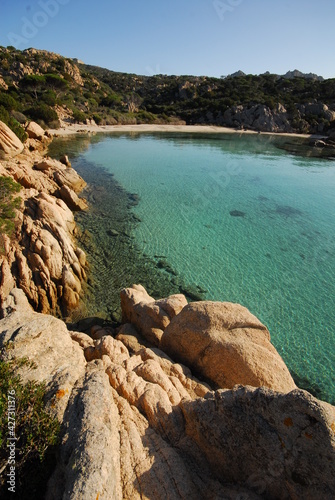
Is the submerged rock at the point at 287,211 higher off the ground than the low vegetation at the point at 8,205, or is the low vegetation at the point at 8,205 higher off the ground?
the low vegetation at the point at 8,205

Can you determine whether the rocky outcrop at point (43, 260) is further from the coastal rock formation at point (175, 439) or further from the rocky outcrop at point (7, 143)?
the rocky outcrop at point (7, 143)

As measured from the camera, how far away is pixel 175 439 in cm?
550

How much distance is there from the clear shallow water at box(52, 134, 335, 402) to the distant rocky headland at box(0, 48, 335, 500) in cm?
449

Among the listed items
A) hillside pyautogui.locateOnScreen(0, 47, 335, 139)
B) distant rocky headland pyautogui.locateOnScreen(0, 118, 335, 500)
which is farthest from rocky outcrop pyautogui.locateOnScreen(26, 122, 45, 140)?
distant rocky headland pyautogui.locateOnScreen(0, 118, 335, 500)

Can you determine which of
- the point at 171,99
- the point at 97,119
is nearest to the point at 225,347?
the point at 97,119

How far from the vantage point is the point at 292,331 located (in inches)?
496

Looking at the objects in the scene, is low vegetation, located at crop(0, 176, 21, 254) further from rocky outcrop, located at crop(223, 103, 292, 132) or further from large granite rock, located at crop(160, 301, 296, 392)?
rocky outcrop, located at crop(223, 103, 292, 132)

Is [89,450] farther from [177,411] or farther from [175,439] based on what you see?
[177,411]

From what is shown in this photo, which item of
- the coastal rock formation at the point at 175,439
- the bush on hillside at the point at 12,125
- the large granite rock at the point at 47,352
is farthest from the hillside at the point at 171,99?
the coastal rock formation at the point at 175,439

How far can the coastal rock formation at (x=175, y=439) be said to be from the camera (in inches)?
159

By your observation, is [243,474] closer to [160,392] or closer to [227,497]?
[227,497]

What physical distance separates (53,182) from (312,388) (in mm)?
23661

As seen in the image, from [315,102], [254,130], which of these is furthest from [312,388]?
[315,102]

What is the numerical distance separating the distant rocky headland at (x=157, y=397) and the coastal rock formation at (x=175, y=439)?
20 mm
